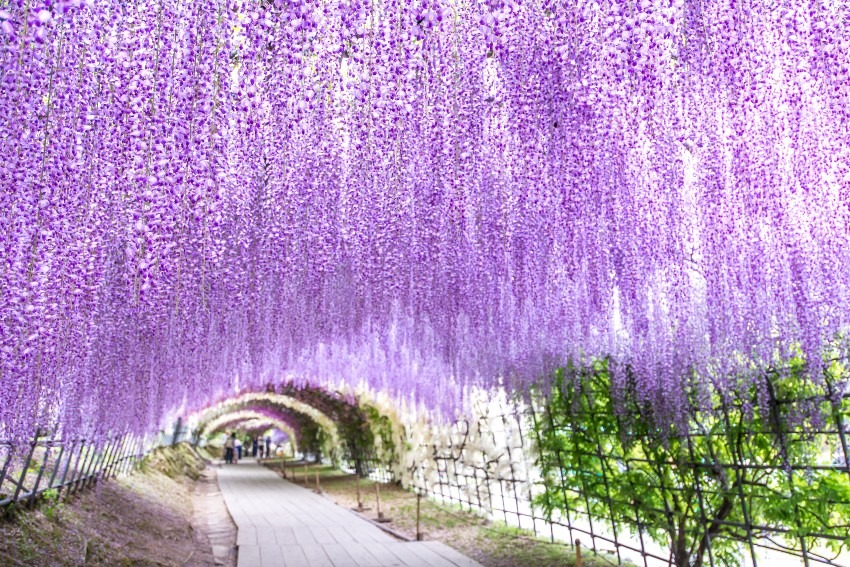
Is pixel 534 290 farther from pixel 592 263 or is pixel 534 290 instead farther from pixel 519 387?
pixel 519 387

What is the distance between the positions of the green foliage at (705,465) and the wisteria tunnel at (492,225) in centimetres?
3

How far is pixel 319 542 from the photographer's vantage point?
7992 millimetres

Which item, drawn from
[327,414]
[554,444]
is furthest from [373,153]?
[327,414]

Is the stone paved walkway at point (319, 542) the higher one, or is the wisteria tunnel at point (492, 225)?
the wisteria tunnel at point (492, 225)

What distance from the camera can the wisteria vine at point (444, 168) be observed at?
3174 mm

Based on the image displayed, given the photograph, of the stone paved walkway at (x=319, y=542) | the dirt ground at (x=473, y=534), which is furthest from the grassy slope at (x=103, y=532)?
the dirt ground at (x=473, y=534)

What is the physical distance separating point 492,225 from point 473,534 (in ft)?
15.9

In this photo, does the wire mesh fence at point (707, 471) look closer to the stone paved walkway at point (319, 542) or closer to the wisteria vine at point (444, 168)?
the wisteria vine at point (444, 168)

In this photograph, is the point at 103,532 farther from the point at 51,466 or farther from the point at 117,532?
the point at 51,466

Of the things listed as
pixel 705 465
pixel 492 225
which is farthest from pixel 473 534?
pixel 492 225

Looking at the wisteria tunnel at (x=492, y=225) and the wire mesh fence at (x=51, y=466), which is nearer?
the wisteria tunnel at (x=492, y=225)

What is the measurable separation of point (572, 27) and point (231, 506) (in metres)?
10.9

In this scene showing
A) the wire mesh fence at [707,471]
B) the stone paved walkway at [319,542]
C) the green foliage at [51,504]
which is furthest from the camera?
the stone paved walkway at [319,542]

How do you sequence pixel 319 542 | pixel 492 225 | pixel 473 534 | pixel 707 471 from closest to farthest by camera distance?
pixel 492 225 < pixel 707 471 < pixel 319 542 < pixel 473 534
